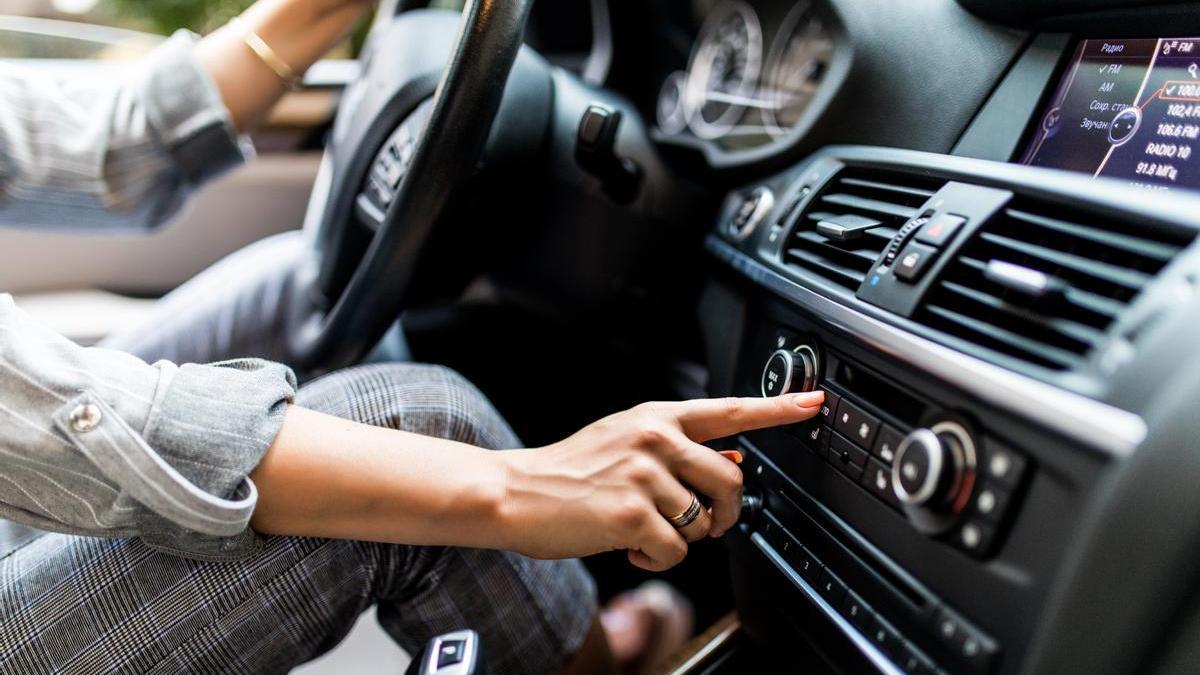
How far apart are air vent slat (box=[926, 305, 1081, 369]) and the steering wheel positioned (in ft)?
1.14

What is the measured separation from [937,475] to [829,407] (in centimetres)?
13

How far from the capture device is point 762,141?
0.95 meters

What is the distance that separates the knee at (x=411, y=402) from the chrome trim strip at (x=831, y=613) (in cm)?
22

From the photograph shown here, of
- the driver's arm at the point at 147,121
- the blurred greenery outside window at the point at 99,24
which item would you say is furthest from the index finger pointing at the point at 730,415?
the blurred greenery outside window at the point at 99,24

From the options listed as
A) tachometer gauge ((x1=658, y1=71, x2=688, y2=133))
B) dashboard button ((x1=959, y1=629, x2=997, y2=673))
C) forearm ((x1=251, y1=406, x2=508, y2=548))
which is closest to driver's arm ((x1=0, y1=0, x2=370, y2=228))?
tachometer gauge ((x1=658, y1=71, x2=688, y2=133))

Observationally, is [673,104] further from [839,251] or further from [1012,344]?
[1012,344]

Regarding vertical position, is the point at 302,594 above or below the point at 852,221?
below

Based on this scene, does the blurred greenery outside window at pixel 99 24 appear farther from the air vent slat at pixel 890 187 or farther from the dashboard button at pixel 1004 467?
the dashboard button at pixel 1004 467

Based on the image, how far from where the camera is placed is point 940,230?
0.54 metres

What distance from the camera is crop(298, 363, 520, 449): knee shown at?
2.11 ft

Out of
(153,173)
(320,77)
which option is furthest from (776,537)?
(320,77)

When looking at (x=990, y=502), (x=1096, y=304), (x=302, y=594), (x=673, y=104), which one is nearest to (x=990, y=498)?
(x=990, y=502)

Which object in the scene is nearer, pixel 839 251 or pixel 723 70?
pixel 839 251

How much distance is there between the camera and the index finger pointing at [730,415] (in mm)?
559
